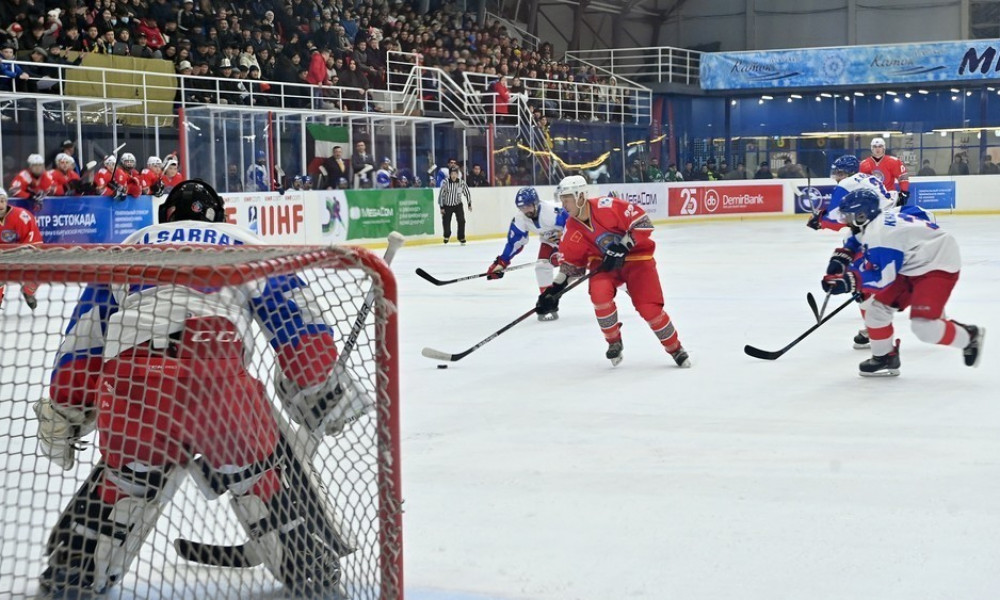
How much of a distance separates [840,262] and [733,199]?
1668 cm


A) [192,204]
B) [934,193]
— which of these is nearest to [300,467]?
[192,204]

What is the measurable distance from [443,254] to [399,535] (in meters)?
11.7

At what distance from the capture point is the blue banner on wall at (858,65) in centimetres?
2388

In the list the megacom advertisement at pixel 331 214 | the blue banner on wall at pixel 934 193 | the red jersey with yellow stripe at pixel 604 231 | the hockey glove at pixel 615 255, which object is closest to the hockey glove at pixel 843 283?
the red jersey with yellow stripe at pixel 604 231

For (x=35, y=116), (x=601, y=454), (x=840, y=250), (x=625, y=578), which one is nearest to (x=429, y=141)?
(x=35, y=116)

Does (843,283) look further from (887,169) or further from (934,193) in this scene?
(934,193)

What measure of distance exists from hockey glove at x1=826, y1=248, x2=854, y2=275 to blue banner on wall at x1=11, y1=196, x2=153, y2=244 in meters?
7.53

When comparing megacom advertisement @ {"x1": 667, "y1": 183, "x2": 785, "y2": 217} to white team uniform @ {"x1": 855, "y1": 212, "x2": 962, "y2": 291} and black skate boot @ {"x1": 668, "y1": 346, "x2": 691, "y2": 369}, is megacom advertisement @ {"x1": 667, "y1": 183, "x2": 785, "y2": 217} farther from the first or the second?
white team uniform @ {"x1": 855, "y1": 212, "x2": 962, "y2": 291}

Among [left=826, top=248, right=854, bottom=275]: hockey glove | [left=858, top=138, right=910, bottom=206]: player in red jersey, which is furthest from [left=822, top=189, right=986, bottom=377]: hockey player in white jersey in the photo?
[left=858, top=138, right=910, bottom=206]: player in red jersey

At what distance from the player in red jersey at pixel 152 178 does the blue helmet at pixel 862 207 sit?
28.4ft

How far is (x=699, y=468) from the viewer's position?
3959mm

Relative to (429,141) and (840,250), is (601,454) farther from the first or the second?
(429,141)

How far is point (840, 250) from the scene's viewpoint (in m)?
6.27

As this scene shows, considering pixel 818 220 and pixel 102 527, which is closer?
pixel 102 527
